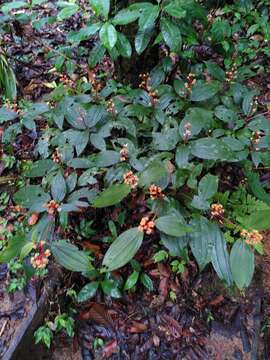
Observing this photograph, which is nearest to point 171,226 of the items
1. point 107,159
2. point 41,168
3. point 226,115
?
point 107,159

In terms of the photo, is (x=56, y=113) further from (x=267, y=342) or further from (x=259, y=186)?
(x=267, y=342)

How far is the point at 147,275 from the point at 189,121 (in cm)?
101

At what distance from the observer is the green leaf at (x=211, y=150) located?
80.4 inches

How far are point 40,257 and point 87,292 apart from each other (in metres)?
0.63

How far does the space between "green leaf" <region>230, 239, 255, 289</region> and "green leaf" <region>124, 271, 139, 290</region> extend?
716 mm

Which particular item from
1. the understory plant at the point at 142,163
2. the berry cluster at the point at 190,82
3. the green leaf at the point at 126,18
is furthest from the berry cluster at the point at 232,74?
the green leaf at the point at 126,18

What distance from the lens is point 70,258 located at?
1699mm

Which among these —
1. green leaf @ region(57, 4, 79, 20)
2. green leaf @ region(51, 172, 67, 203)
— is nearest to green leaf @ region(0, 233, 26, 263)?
green leaf @ region(51, 172, 67, 203)

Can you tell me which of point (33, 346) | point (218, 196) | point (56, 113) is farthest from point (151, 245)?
point (56, 113)

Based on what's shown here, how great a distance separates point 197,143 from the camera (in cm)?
210

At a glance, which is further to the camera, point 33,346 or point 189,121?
point 189,121

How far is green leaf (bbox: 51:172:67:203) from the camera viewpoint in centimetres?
191

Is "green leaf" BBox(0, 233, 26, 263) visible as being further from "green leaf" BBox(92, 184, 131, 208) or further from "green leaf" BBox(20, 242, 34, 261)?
"green leaf" BBox(92, 184, 131, 208)

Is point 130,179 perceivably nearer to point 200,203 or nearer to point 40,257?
point 200,203
